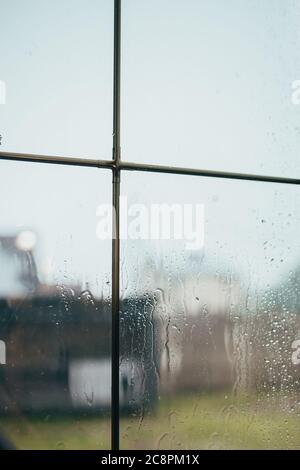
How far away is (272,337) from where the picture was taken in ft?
5.76

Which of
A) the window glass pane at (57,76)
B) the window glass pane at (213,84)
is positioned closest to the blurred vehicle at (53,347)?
the window glass pane at (57,76)

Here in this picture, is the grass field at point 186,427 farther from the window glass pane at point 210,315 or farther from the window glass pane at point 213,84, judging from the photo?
the window glass pane at point 213,84

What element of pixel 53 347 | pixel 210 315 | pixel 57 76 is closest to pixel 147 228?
pixel 210 315

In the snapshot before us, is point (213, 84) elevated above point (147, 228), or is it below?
above

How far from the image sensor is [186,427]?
162 cm

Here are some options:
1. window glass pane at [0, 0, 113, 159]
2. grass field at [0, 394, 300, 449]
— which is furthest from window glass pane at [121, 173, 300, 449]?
window glass pane at [0, 0, 113, 159]

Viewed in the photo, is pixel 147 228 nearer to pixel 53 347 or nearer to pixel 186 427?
pixel 53 347

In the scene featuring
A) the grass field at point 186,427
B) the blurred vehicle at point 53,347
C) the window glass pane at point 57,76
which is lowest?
the grass field at point 186,427

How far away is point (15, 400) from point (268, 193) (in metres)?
1.25

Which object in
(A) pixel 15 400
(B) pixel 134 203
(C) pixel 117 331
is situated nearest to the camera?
(A) pixel 15 400

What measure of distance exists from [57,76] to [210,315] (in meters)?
1.09

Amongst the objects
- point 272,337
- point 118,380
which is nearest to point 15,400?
point 118,380

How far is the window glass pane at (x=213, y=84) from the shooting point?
69.0 inches

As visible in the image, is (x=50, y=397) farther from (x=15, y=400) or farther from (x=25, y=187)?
(x=25, y=187)
